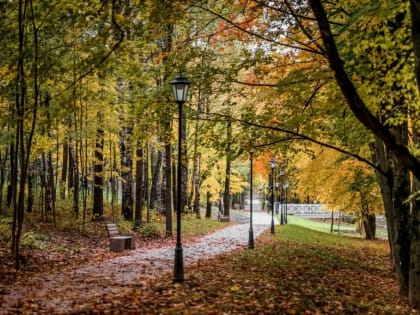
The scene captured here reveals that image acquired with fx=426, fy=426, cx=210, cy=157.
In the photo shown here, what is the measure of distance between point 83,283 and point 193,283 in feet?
7.37

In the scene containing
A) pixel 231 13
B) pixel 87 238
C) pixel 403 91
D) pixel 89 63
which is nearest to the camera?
pixel 89 63

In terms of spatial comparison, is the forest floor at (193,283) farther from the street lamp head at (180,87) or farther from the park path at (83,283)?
the street lamp head at (180,87)

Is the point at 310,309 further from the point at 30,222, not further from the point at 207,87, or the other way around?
the point at 30,222

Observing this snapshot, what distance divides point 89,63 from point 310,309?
227 inches

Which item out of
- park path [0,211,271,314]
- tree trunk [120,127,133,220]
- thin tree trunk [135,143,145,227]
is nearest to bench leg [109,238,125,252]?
park path [0,211,271,314]

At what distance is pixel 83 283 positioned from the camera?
28.4 feet

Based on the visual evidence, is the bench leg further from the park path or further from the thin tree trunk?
the thin tree trunk

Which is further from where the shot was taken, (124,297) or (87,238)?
(87,238)

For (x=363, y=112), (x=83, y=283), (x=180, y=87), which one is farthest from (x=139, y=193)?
(x=363, y=112)

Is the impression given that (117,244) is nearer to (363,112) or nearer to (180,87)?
(180,87)

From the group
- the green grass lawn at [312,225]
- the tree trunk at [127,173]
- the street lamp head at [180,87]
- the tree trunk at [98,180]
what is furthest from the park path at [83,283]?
the green grass lawn at [312,225]

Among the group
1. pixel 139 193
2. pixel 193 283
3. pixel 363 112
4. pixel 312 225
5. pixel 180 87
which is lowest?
pixel 312 225

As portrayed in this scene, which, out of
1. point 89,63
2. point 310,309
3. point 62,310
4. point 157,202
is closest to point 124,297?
point 62,310

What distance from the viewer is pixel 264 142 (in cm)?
1095
